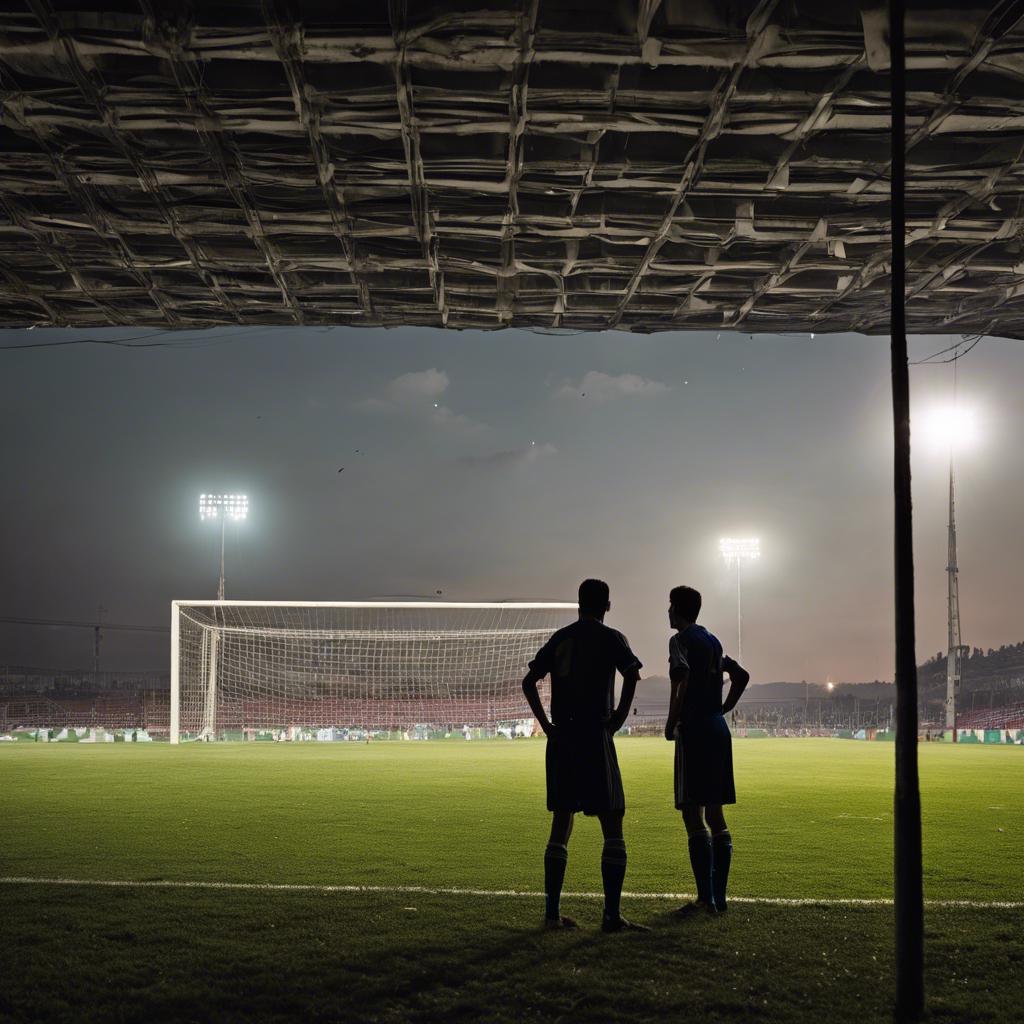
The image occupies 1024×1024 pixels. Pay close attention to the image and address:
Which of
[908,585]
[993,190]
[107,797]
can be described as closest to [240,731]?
[107,797]

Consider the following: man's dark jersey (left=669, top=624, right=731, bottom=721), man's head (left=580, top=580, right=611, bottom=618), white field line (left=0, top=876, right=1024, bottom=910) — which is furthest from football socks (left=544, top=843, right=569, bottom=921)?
man's head (left=580, top=580, right=611, bottom=618)

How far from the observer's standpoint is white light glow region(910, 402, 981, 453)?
38312 millimetres

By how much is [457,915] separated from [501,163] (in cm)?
690

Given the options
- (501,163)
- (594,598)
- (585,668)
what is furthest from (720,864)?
(501,163)

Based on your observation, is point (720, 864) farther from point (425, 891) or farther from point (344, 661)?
point (344, 661)

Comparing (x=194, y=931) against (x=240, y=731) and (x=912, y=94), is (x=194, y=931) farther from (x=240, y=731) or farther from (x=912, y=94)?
(x=240, y=731)

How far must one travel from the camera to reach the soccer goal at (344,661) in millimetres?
41625

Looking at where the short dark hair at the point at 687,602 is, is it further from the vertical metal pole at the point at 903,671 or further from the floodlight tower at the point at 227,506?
the floodlight tower at the point at 227,506

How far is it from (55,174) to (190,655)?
31.7 meters

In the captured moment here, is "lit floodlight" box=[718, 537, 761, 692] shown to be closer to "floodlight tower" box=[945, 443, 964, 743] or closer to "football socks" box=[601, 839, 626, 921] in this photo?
"floodlight tower" box=[945, 443, 964, 743]

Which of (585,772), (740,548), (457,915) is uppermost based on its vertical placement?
(740,548)

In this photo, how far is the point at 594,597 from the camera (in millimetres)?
6949

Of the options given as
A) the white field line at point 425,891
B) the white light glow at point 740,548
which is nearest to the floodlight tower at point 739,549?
the white light glow at point 740,548

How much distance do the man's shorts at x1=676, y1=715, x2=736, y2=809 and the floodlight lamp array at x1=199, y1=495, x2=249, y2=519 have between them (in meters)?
48.0
